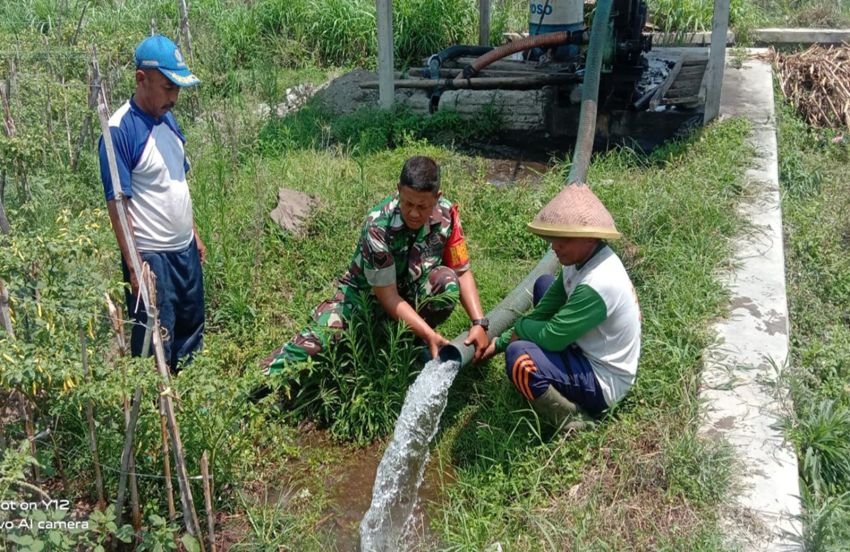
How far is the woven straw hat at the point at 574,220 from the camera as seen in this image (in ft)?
10.4

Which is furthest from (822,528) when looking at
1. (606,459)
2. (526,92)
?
A: (526,92)

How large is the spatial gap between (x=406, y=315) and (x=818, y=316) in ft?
8.10

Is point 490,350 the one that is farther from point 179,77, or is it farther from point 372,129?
point 372,129

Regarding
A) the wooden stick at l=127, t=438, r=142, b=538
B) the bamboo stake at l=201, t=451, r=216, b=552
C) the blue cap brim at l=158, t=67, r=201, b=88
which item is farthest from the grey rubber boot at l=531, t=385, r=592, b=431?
the blue cap brim at l=158, t=67, r=201, b=88

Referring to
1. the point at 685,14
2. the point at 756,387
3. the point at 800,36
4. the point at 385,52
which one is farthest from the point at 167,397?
the point at 685,14

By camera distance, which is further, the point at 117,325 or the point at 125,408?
the point at 125,408

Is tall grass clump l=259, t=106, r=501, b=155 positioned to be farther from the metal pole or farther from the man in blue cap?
the man in blue cap

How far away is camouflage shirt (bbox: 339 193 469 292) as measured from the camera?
3.72m

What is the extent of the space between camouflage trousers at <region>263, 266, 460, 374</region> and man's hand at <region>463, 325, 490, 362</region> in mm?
284

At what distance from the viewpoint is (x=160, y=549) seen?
8.91 feet

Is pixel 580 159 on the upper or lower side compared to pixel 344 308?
upper

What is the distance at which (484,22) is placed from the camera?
9812 mm

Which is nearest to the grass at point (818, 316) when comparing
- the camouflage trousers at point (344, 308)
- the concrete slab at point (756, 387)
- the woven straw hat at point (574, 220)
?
the concrete slab at point (756, 387)

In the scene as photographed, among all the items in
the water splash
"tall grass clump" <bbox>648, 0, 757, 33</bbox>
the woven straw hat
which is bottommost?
the water splash
